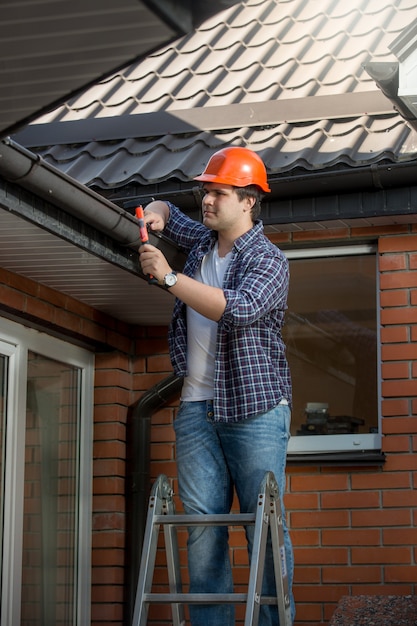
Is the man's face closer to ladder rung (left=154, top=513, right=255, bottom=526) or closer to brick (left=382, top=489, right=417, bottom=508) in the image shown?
ladder rung (left=154, top=513, right=255, bottom=526)

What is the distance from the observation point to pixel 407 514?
19.9 feet

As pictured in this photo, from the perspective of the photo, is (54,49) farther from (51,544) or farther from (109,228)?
(51,544)

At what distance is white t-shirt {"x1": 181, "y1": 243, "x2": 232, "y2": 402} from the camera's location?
492 cm

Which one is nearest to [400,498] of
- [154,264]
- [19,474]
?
[19,474]

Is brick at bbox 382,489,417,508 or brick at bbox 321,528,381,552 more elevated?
brick at bbox 382,489,417,508

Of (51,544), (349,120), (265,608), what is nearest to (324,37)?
(349,120)

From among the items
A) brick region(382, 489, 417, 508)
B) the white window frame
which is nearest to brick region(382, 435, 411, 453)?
brick region(382, 489, 417, 508)

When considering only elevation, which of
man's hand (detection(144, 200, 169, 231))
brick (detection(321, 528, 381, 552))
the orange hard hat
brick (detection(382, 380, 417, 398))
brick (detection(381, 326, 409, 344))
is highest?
the orange hard hat

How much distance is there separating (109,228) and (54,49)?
1.96m

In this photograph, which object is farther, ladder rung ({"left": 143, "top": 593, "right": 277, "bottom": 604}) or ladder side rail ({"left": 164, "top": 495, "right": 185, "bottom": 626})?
ladder side rail ({"left": 164, "top": 495, "right": 185, "bottom": 626})

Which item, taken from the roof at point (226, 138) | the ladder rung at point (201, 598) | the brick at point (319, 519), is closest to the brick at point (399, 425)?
the brick at point (319, 519)

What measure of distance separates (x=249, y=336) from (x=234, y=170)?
2.43 ft

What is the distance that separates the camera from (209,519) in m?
4.60

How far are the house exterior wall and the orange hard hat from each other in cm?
129
